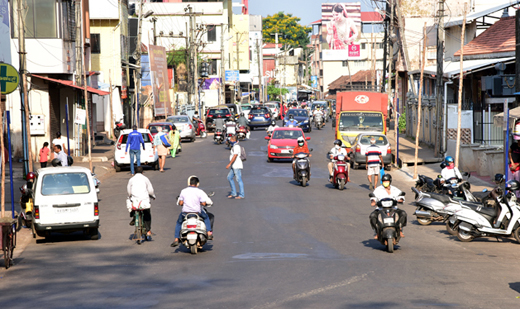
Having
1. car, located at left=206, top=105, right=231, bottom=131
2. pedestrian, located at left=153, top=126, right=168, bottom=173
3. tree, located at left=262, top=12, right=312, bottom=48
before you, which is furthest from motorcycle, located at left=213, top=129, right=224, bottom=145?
tree, located at left=262, top=12, right=312, bottom=48

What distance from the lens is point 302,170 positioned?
74.0ft

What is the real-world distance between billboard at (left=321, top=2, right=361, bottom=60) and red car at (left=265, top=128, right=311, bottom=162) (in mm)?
90236

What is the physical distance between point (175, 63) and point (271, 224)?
203 ft

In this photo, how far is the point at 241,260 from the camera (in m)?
11.8

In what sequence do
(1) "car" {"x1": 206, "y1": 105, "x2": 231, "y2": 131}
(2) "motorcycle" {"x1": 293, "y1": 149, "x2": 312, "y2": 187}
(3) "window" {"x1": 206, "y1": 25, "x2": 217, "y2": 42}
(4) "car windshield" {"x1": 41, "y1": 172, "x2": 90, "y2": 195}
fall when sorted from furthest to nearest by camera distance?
(3) "window" {"x1": 206, "y1": 25, "x2": 217, "y2": 42} < (1) "car" {"x1": 206, "y1": 105, "x2": 231, "y2": 131} < (2) "motorcycle" {"x1": 293, "y1": 149, "x2": 312, "y2": 187} < (4) "car windshield" {"x1": 41, "y1": 172, "x2": 90, "y2": 195}

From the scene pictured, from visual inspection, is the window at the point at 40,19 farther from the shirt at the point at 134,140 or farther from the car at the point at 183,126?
the car at the point at 183,126

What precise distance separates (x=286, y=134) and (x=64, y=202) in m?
17.9

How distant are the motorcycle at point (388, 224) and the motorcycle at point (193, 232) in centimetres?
341

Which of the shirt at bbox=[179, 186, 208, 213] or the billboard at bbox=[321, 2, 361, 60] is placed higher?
the billboard at bbox=[321, 2, 361, 60]

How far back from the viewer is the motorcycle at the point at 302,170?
888 inches

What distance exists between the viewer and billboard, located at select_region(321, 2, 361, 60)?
11919 centimetres

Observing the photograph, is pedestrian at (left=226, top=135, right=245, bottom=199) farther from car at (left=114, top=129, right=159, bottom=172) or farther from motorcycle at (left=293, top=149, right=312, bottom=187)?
car at (left=114, top=129, right=159, bottom=172)

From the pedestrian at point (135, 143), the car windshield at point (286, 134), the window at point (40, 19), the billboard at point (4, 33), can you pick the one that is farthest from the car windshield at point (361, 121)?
the billboard at point (4, 33)

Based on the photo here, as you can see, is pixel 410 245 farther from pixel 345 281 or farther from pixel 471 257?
pixel 345 281
